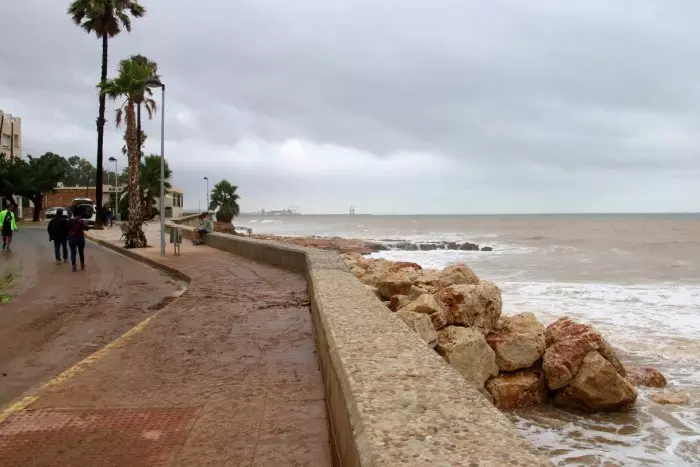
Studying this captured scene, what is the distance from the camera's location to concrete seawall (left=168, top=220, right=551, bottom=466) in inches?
81.4

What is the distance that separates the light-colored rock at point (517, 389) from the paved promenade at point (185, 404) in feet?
7.24

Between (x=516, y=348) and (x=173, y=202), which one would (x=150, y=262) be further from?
(x=173, y=202)

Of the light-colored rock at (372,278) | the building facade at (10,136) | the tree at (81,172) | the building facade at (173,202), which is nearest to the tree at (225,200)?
the building facade at (173,202)

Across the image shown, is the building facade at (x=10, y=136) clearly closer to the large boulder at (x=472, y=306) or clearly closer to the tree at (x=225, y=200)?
the tree at (x=225, y=200)

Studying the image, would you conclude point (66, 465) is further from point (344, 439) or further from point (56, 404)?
point (344, 439)

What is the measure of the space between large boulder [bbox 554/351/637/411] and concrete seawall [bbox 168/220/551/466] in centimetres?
303

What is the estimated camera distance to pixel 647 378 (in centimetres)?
737

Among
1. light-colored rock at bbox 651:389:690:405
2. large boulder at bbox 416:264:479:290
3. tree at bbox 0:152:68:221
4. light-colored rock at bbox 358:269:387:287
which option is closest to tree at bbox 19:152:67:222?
tree at bbox 0:152:68:221

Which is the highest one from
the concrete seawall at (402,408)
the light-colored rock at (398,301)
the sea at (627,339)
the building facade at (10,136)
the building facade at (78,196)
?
the building facade at (10,136)

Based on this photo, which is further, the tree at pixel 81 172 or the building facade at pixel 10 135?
the tree at pixel 81 172

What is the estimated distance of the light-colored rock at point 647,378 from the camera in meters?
7.31

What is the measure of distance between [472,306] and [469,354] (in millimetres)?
1306

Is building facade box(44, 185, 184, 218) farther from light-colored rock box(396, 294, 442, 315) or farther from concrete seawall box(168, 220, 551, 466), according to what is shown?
concrete seawall box(168, 220, 551, 466)

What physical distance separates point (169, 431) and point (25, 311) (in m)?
6.42
